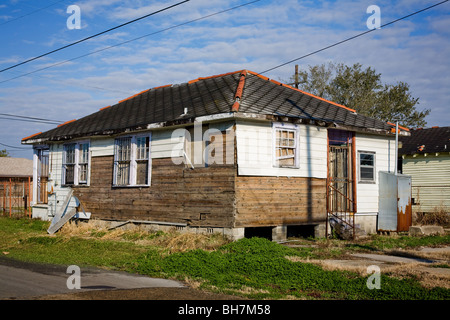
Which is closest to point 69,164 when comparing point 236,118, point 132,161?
point 132,161

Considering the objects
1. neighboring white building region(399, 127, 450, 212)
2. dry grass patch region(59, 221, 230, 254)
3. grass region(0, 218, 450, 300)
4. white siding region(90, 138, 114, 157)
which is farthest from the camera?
neighboring white building region(399, 127, 450, 212)

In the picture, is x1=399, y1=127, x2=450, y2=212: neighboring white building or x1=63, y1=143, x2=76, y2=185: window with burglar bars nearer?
x1=63, y1=143, x2=76, y2=185: window with burglar bars

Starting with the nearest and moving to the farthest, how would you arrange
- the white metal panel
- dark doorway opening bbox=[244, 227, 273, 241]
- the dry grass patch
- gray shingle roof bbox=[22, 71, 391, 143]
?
1. the dry grass patch
2. gray shingle roof bbox=[22, 71, 391, 143]
3. dark doorway opening bbox=[244, 227, 273, 241]
4. the white metal panel

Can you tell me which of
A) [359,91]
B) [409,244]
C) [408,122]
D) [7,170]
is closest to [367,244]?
[409,244]

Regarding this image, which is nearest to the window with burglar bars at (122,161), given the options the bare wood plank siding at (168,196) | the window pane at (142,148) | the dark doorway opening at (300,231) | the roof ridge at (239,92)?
the bare wood plank siding at (168,196)

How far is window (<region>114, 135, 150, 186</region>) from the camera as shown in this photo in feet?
A: 53.6

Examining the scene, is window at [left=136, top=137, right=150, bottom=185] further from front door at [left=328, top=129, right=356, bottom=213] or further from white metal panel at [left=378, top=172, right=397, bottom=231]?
white metal panel at [left=378, top=172, right=397, bottom=231]

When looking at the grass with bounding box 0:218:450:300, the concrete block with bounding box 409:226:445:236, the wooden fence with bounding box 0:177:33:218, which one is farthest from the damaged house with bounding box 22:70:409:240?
the wooden fence with bounding box 0:177:33:218

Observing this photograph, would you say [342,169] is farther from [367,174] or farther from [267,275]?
[267,275]

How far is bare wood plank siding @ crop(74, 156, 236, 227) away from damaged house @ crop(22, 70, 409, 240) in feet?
0.12

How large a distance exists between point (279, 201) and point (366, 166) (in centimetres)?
458

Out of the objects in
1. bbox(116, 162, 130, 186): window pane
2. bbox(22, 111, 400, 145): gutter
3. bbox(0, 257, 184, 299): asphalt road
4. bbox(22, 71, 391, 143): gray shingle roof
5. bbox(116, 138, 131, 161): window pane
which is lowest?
bbox(0, 257, 184, 299): asphalt road

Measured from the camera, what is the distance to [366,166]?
17078 mm
